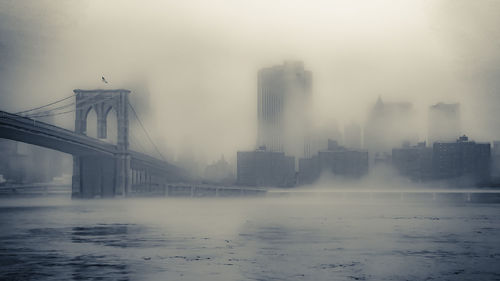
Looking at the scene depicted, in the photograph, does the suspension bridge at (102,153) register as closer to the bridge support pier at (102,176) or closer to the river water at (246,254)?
the bridge support pier at (102,176)

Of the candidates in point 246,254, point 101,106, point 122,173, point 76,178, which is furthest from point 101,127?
point 246,254

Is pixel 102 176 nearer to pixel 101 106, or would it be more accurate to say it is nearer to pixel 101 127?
pixel 101 127

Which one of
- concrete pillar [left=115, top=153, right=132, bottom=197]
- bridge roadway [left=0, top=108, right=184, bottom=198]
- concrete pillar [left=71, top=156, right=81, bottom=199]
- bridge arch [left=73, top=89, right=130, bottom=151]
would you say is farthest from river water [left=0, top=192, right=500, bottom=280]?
bridge arch [left=73, top=89, right=130, bottom=151]

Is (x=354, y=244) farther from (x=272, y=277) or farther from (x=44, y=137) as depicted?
(x=44, y=137)

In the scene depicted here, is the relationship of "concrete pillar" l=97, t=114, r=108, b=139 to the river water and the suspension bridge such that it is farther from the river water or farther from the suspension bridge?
the river water

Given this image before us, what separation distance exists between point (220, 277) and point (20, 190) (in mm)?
171098

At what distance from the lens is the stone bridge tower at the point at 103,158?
422 ft

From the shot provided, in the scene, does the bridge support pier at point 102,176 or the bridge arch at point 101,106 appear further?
the bridge arch at point 101,106

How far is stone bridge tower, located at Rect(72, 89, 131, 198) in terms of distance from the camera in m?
129

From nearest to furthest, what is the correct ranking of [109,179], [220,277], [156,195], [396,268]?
[220,277], [396,268], [109,179], [156,195]

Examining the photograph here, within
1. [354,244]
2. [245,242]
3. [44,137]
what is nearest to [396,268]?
[354,244]

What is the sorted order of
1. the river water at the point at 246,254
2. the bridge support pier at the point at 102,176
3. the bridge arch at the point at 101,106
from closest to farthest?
the river water at the point at 246,254, the bridge support pier at the point at 102,176, the bridge arch at the point at 101,106

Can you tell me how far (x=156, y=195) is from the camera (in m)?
164

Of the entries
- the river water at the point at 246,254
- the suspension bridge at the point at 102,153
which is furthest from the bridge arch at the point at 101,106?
the river water at the point at 246,254
